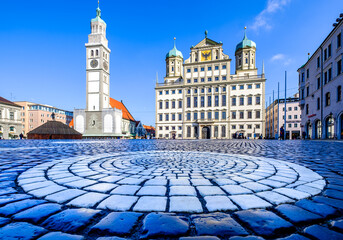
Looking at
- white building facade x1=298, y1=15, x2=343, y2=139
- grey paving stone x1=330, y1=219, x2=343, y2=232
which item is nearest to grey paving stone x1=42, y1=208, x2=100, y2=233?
grey paving stone x1=330, y1=219, x2=343, y2=232

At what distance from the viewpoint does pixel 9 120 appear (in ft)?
145

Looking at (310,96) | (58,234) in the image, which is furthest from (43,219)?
(310,96)

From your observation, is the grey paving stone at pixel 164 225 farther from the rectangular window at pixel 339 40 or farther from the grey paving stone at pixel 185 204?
the rectangular window at pixel 339 40

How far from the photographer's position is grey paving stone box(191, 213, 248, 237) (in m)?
1.23

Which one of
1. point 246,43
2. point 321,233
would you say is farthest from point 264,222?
point 246,43

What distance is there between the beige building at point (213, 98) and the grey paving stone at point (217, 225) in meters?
38.7

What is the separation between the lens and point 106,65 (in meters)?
46.6

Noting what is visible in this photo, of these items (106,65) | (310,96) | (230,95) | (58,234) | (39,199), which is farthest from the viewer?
(106,65)

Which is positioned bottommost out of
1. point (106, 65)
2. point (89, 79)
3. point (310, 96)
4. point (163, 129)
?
point (163, 129)

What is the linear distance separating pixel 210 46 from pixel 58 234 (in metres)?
44.0

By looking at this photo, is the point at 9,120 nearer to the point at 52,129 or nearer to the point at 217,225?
the point at 52,129

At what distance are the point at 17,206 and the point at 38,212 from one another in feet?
1.05

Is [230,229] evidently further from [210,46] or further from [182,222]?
[210,46]

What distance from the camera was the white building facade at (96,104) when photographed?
1708 inches
